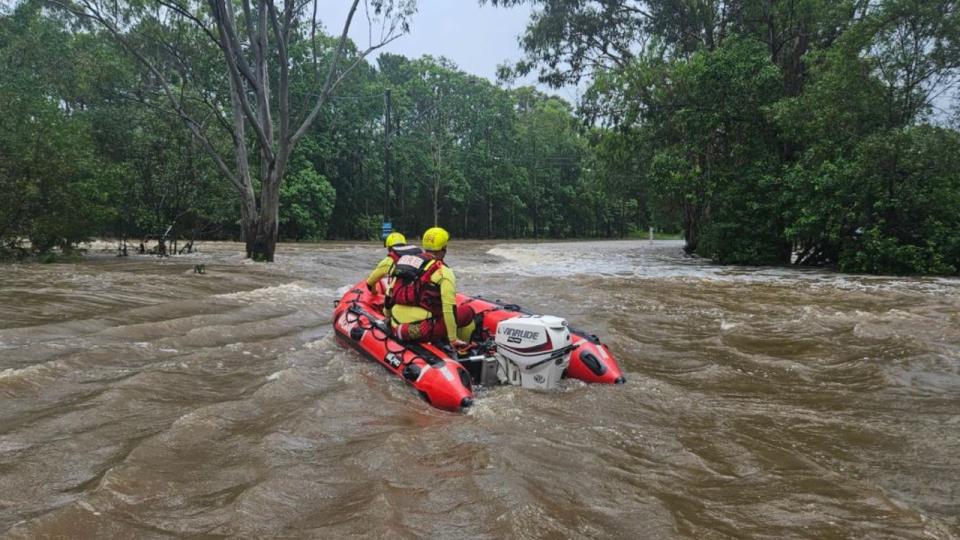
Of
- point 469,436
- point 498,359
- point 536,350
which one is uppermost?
point 536,350

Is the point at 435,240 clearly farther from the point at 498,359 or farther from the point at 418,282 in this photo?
the point at 498,359

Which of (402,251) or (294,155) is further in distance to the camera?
(294,155)

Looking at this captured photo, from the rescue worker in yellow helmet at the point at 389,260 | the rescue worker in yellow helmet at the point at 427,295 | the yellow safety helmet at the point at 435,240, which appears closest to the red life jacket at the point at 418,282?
the rescue worker in yellow helmet at the point at 427,295

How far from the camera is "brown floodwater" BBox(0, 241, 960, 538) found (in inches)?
114

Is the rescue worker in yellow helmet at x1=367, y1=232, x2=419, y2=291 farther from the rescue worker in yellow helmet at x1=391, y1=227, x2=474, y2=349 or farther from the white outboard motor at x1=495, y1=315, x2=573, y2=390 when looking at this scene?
the white outboard motor at x1=495, y1=315, x2=573, y2=390

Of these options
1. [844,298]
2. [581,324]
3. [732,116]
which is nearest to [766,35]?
[732,116]

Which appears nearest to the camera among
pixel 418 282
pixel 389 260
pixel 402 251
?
pixel 418 282

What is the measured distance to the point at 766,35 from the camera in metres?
20.6

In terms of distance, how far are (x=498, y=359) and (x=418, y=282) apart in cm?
105

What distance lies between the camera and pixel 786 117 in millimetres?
16922

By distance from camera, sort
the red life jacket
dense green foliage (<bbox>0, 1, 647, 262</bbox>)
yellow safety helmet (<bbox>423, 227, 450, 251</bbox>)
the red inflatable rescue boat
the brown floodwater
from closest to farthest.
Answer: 1. the brown floodwater
2. the red inflatable rescue boat
3. yellow safety helmet (<bbox>423, 227, 450, 251</bbox>)
4. the red life jacket
5. dense green foliage (<bbox>0, 1, 647, 262</bbox>)

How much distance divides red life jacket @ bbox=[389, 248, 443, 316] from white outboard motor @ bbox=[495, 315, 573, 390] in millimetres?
788

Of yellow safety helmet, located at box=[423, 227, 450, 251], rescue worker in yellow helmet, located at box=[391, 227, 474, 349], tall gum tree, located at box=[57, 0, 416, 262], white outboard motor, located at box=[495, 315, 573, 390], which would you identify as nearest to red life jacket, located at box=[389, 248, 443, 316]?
rescue worker in yellow helmet, located at box=[391, 227, 474, 349]

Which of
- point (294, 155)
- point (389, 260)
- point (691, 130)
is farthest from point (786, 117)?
point (294, 155)
